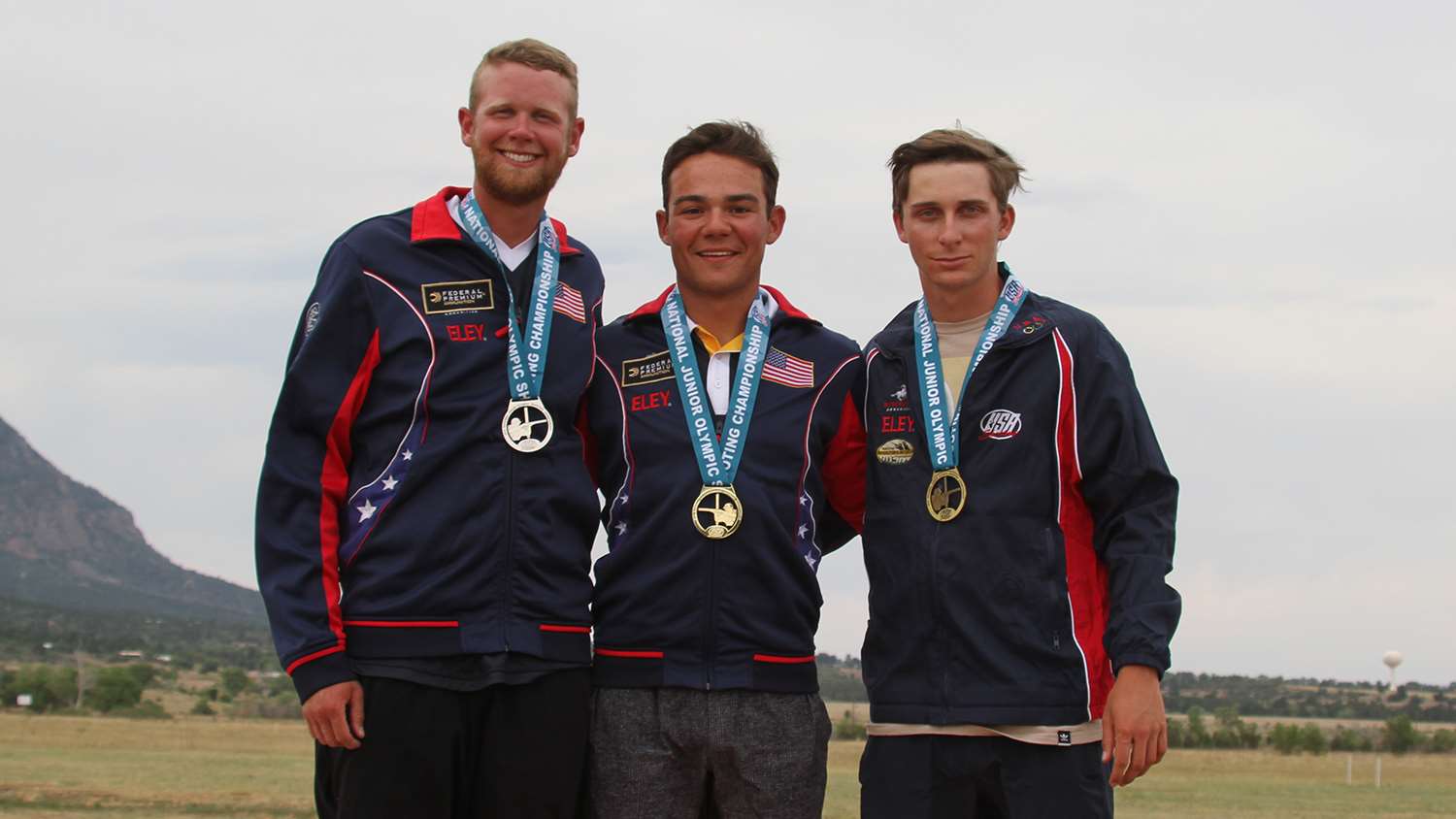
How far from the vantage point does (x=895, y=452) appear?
5367 millimetres

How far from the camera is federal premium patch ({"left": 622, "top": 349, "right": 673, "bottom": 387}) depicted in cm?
551

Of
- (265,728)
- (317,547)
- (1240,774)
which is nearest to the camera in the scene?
(317,547)

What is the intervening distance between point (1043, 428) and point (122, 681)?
77542mm

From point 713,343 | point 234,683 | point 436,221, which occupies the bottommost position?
point 234,683

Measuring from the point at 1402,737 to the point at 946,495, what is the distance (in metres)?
71.8

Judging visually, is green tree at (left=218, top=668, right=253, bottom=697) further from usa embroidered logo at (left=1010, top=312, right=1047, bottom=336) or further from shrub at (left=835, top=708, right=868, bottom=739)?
usa embroidered logo at (left=1010, top=312, right=1047, bottom=336)

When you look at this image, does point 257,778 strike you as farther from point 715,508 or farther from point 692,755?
point 715,508

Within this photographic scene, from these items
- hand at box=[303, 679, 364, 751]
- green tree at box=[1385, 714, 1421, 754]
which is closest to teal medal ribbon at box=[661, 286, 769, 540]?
hand at box=[303, 679, 364, 751]

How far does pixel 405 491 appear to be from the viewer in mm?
4945

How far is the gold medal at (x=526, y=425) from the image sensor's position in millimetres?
4977

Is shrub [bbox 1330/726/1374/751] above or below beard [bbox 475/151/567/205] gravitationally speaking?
below

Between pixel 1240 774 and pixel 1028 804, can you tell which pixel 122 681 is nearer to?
pixel 1240 774

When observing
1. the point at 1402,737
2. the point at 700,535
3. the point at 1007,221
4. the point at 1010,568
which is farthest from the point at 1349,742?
the point at 700,535

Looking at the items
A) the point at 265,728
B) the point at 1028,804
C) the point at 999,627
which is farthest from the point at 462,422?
the point at 265,728
